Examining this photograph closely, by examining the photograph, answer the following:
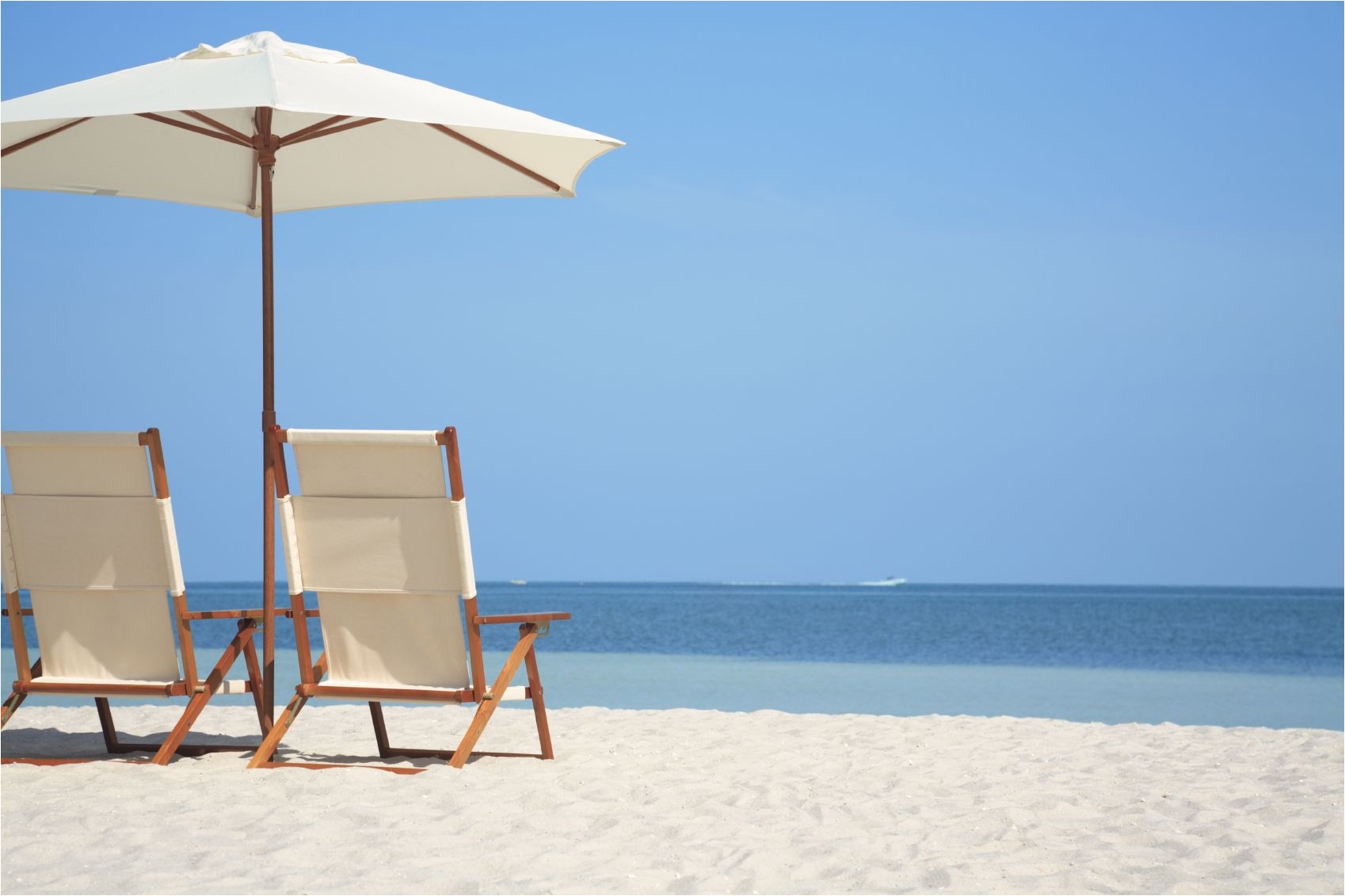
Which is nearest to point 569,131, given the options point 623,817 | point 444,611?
point 444,611

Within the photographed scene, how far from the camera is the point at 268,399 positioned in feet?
12.9

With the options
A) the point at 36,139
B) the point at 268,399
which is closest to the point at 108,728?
the point at 268,399

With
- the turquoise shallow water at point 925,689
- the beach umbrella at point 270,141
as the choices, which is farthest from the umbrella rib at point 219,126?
the turquoise shallow water at point 925,689

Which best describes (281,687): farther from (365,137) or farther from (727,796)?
(727,796)

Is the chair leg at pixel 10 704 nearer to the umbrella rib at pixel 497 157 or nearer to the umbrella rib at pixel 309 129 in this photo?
the umbrella rib at pixel 309 129

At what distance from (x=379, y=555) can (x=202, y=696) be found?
2.35ft

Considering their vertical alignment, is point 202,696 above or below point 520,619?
below

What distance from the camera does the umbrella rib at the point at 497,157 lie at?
4527 millimetres

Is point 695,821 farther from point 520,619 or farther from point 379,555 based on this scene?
point 379,555

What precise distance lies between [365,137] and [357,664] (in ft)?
7.09

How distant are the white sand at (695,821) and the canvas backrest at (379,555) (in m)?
0.35

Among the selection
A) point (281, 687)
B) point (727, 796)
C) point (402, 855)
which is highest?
point (402, 855)

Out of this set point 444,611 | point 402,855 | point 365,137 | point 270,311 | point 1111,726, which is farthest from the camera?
point 1111,726

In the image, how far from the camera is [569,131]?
142 inches
